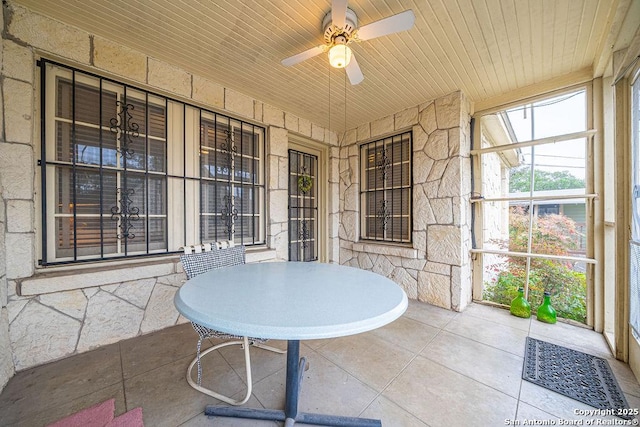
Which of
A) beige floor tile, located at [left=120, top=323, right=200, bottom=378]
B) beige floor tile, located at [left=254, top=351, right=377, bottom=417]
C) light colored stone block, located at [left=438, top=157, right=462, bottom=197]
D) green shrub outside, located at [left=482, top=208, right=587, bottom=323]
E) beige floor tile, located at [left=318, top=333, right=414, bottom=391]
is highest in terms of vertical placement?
light colored stone block, located at [left=438, top=157, right=462, bottom=197]

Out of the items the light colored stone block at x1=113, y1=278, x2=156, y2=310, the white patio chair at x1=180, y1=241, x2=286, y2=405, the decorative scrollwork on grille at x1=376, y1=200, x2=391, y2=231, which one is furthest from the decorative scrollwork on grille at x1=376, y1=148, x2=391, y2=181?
the light colored stone block at x1=113, y1=278, x2=156, y2=310

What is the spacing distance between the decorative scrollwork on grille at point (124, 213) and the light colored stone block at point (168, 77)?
1.05m

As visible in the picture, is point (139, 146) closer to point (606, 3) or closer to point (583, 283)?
point (606, 3)

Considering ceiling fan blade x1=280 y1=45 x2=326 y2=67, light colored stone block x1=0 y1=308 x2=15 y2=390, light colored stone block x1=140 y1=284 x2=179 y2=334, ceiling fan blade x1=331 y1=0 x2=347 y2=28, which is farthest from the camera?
light colored stone block x1=140 y1=284 x2=179 y2=334

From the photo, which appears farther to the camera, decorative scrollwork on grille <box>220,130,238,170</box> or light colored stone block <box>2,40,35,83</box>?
decorative scrollwork on grille <box>220,130,238,170</box>

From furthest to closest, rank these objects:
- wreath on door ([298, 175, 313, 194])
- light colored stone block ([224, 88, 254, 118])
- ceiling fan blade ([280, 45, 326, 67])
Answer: wreath on door ([298, 175, 313, 194]) < light colored stone block ([224, 88, 254, 118]) < ceiling fan blade ([280, 45, 326, 67])

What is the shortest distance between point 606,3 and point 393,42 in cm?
137

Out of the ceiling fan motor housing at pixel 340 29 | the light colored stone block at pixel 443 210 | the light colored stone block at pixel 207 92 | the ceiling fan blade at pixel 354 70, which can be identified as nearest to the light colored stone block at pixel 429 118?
the light colored stone block at pixel 443 210

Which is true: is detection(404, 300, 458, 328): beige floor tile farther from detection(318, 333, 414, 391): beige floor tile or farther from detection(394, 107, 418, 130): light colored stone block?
detection(394, 107, 418, 130): light colored stone block

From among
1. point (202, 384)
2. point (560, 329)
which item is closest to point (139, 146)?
point (202, 384)

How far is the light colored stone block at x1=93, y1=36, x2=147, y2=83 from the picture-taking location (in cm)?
190

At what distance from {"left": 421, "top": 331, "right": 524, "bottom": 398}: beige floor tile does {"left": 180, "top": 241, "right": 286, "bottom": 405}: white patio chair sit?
1.31m

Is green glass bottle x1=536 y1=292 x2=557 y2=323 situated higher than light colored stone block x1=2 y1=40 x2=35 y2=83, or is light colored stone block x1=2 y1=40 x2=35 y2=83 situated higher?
light colored stone block x1=2 y1=40 x2=35 y2=83

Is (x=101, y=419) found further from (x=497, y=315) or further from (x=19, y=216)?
(x=497, y=315)
